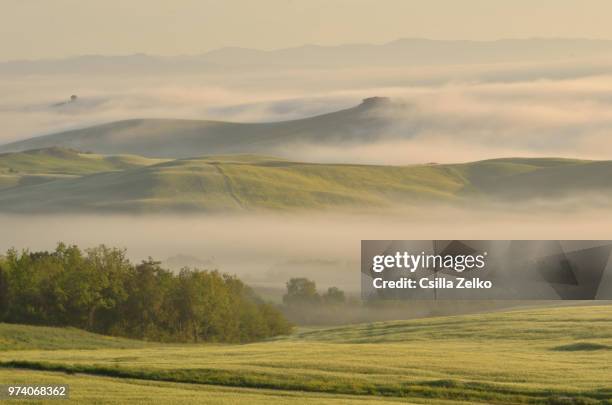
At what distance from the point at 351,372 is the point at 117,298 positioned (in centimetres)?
4753

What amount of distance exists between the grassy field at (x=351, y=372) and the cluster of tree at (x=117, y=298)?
23.9 metres

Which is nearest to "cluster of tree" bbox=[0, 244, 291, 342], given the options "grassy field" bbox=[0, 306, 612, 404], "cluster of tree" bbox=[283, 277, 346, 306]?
"grassy field" bbox=[0, 306, 612, 404]

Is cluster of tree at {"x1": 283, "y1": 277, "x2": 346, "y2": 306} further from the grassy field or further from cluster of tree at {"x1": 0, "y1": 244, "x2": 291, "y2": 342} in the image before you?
the grassy field

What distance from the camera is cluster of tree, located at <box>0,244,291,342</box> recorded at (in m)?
91.6

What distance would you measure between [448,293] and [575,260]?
Result: 16686 mm

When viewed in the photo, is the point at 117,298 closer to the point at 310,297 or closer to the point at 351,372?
the point at 310,297

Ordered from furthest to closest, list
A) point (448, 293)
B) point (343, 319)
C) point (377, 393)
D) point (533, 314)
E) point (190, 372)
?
1. point (343, 319)
2. point (448, 293)
3. point (533, 314)
4. point (190, 372)
5. point (377, 393)

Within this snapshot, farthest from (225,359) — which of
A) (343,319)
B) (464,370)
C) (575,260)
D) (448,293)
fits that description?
(343,319)

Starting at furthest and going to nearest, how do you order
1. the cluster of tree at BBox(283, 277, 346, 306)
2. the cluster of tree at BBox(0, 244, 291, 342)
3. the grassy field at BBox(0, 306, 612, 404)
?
the cluster of tree at BBox(283, 277, 346, 306)
the cluster of tree at BBox(0, 244, 291, 342)
the grassy field at BBox(0, 306, 612, 404)

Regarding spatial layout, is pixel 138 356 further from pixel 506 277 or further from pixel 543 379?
pixel 506 277

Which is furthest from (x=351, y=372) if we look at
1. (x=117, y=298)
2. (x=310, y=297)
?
(x=310, y=297)

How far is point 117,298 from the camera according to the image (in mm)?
94750

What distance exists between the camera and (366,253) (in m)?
89.7

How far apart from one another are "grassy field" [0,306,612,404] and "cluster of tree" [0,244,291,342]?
23.9 metres
